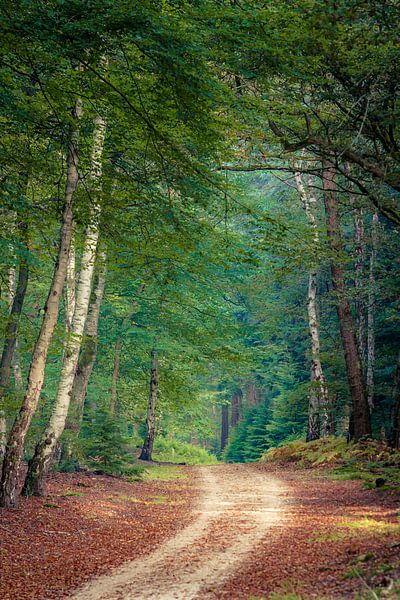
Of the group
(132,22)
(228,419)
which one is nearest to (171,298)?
A: (132,22)

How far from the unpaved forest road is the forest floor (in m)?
0.02

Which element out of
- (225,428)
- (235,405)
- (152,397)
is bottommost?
(225,428)

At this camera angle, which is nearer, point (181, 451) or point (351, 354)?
point (351, 354)

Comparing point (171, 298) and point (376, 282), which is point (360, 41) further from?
point (171, 298)

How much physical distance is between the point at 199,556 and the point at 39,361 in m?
4.47

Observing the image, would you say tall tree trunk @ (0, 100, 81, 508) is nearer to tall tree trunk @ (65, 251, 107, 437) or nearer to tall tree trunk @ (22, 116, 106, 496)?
tall tree trunk @ (22, 116, 106, 496)

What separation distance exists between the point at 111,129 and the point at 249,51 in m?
3.38

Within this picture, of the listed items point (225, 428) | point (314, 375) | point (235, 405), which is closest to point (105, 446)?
point (314, 375)

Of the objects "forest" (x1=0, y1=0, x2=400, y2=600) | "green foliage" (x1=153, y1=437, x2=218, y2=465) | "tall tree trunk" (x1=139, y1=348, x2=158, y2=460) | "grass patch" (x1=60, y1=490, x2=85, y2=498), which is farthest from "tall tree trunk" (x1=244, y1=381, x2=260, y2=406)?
"grass patch" (x1=60, y1=490, x2=85, y2=498)

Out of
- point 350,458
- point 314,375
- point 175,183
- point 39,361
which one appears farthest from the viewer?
point 314,375

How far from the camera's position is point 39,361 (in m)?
10.1

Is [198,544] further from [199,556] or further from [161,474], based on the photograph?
[161,474]

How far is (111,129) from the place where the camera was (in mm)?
10523

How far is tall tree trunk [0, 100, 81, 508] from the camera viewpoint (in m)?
9.59
